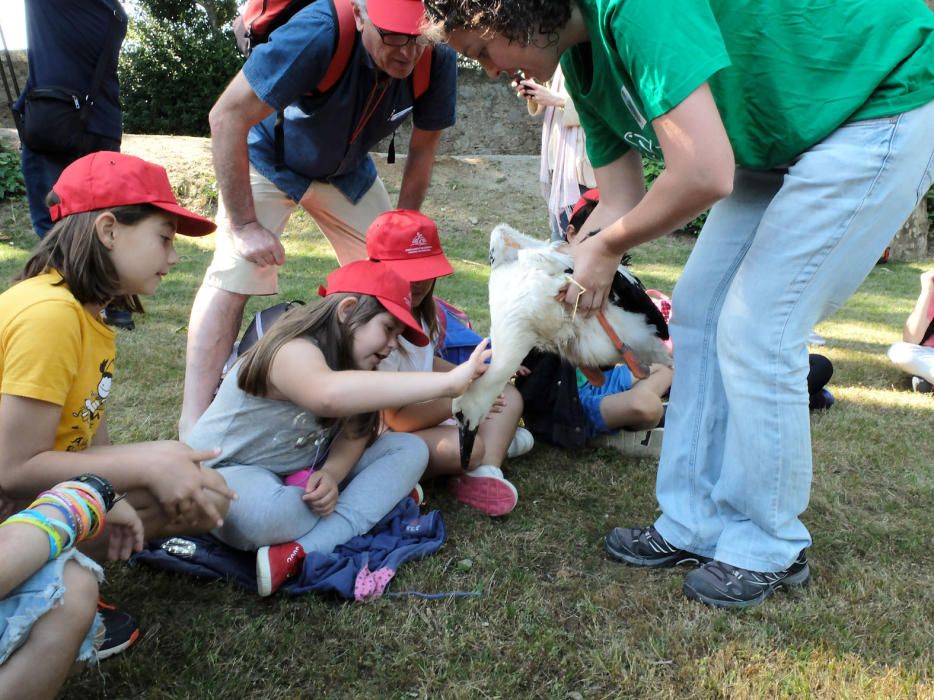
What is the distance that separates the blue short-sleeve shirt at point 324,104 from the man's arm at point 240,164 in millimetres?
77

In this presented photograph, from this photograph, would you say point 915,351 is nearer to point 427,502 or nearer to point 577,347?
point 577,347

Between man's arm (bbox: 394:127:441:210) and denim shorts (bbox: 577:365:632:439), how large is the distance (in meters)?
1.23

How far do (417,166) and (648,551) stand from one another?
7.05ft

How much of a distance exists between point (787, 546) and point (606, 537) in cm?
59

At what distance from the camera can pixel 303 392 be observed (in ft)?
7.40

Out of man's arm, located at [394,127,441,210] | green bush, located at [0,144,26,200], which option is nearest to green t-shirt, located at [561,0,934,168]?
man's arm, located at [394,127,441,210]

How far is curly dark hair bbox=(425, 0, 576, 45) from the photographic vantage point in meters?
1.84

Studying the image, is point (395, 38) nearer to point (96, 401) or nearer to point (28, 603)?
point (96, 401)

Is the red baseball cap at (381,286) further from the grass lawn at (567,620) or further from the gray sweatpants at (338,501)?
the grass lawn at (567,620)

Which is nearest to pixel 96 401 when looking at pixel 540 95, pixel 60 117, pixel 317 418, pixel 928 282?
pixel 317 418

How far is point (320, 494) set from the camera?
8.07ft

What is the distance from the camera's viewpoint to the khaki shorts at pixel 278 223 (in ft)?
10.8

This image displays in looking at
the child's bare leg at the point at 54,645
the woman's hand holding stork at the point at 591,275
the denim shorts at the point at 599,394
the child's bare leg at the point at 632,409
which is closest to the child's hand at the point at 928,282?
the denim shorts at the point at 599,394

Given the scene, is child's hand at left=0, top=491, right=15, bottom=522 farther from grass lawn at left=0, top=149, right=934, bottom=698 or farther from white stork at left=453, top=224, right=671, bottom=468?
white stork at left=453, top=224, right=671, bottom=468
